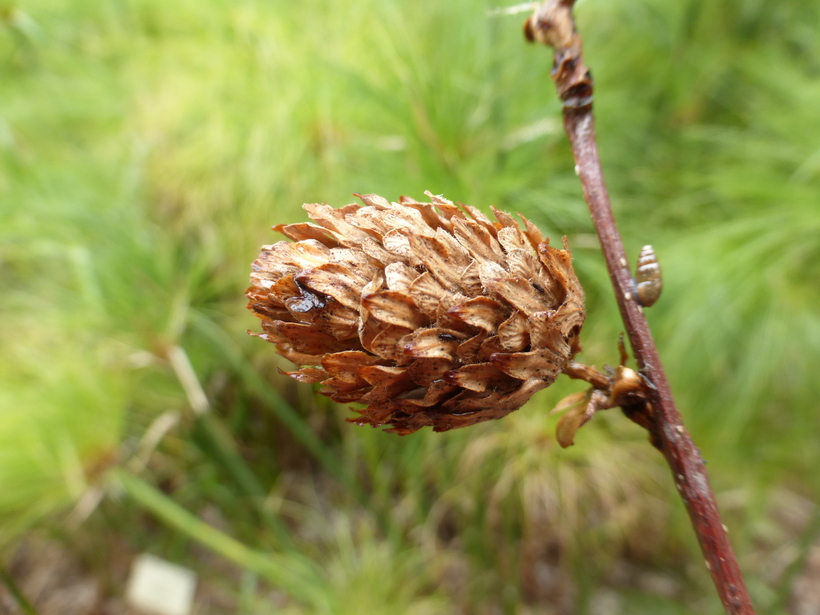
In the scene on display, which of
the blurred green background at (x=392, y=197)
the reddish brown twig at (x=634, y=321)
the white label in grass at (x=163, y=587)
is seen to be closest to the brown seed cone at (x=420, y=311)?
the reddish brown twig at (x=634, y=321)

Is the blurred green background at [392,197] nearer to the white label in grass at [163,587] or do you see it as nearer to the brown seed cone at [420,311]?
the white label in grass at [163,587]

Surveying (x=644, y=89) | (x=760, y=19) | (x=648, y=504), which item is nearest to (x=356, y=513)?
(x=648, y=504)

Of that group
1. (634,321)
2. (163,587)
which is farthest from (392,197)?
(163,587)

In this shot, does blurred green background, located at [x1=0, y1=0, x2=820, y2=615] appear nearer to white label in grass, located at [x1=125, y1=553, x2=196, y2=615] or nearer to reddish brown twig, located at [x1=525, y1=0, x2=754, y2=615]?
white label in grass, located at [x1=125, y1=553, x2=196, y2=615]

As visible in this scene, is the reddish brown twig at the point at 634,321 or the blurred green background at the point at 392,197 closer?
the reddish brown twig at the point at 634,321

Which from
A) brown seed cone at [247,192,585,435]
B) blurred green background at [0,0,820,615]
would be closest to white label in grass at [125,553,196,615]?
blurred green background at [0,0,820,615]
